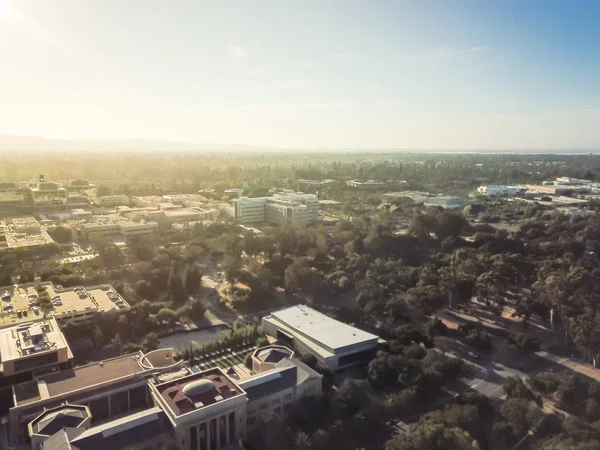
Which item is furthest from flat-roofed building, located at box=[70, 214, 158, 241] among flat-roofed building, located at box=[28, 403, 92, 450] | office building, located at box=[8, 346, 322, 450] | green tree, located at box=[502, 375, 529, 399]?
green tree, located at box=[502, 375, 529, 399]

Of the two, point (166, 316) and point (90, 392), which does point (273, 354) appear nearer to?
point (90, 392)

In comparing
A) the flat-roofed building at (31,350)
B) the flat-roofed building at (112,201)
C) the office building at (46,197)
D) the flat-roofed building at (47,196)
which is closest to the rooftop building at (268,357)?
the flat-roofed building at (31,350)

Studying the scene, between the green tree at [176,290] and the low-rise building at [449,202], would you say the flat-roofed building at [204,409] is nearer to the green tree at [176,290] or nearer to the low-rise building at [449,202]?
the green tree at [176,290]

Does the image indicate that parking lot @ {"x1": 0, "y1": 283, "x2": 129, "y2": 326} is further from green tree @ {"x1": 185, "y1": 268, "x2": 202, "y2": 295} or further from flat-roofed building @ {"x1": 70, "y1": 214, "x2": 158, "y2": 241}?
flat-roofed building @ {"x1": 70, "y1": 214, "x2": 158, "y2": 241}

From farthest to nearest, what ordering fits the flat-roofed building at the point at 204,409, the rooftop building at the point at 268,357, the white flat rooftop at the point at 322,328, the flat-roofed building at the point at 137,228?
the flat-roofed building at the point at 137,228 < the white flat rooftop at the point at 322,328 < the rooftop building at the point at 268,357 < the flat-roofed building at the point at 204,409

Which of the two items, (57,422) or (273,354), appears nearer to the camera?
(57,422)

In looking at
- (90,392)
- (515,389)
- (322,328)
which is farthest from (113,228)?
(515,389)
